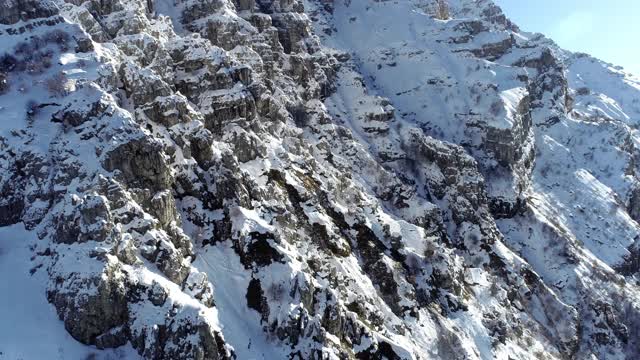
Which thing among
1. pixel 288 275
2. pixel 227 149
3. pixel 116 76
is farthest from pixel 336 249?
pixel 116 76

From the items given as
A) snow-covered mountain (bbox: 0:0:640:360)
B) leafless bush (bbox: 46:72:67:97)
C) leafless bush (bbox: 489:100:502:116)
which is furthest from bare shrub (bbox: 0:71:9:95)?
leafless bush (bbox: 489:100:502:116)

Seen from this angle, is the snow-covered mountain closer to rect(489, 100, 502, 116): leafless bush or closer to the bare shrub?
the bare shrub

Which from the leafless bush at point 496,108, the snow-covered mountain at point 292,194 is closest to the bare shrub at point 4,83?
the snow-covered mountain at point 292,194

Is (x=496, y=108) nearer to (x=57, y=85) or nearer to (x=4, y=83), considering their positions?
(x=57, y=85)

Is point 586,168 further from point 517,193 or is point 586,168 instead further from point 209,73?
point 209,73

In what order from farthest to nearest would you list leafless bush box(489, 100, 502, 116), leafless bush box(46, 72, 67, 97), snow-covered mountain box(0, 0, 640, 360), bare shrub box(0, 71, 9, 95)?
leafless bush box(489, 100, 502, 116), bare shrub box(0, 71, 9, 95), leafless bush box(46, 72, 67, 97), snow-covered mountain box(0, 0, 640, 360)

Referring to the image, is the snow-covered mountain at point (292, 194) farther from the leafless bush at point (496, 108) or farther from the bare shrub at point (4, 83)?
the leafless bush at point (496, 108)

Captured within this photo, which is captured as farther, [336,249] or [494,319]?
[494,319]

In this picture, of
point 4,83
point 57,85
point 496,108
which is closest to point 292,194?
point 57,85
